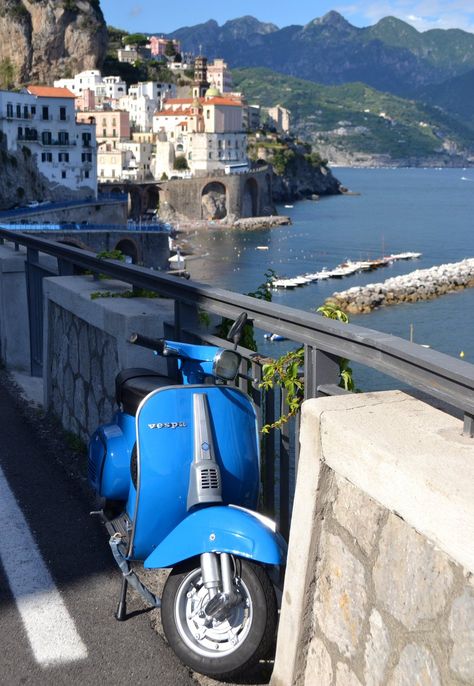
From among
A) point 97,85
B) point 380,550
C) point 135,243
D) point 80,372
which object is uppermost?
point 97,85

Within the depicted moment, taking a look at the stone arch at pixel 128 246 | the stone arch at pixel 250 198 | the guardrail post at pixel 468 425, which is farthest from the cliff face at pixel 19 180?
the guardrail post at pixel 468 425

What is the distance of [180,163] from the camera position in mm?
114312

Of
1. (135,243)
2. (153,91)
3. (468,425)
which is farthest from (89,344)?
(153,91)

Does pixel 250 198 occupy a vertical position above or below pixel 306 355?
below

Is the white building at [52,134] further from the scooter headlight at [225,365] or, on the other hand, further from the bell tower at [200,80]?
the scooter headlight at [225,365]

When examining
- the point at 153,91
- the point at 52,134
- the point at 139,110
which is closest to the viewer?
the point at 52,134

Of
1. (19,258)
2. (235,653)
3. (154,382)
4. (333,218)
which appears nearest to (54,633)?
(235,653)

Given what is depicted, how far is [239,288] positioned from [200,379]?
53422 millimetres

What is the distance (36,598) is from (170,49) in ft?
522

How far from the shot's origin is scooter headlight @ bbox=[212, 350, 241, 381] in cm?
306

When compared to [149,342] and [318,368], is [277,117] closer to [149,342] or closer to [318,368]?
[149,342]

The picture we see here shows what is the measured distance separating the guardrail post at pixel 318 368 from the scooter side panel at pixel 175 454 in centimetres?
32

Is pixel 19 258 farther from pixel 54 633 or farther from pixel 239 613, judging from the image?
pixel 239 613

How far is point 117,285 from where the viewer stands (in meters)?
5.34
